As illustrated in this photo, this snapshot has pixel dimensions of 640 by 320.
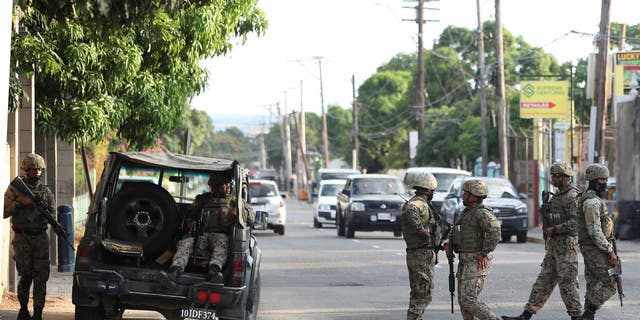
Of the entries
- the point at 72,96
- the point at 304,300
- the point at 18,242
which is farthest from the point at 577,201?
the point at 72,96

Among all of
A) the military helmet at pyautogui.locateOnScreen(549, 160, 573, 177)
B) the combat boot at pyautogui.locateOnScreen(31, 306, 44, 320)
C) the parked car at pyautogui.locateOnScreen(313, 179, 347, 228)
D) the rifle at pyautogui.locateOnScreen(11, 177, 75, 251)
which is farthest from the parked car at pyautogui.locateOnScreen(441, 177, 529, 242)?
the rifle at pyautogui.locateOnScreen(11, 177, 75, 251)

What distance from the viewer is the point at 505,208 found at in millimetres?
32406

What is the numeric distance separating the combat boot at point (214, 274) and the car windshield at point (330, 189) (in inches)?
1241

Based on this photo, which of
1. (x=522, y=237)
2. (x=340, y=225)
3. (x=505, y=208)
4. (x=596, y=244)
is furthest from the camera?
(x=340, y=225)

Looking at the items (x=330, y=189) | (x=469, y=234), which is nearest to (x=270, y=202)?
(x=330, y=189)

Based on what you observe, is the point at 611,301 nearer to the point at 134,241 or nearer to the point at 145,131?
the point at 134,241

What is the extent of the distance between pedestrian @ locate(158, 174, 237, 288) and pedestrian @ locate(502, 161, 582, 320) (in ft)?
10.8

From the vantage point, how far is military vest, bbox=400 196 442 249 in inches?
496

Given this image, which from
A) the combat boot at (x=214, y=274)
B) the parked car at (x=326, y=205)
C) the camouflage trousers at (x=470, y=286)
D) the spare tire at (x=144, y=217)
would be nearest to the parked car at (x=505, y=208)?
the parked car at (x=326, y=205)

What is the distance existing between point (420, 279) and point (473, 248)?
0.66m

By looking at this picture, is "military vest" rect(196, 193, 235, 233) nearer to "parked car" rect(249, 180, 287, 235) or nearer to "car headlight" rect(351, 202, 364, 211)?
"car headlight" rect(351, 202, 364, 211)

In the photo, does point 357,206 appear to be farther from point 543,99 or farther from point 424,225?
point 424,225

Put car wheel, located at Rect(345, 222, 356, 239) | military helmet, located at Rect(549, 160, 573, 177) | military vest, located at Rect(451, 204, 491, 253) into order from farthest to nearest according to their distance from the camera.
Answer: car wheel, located at Rect(345, 222, 356, 239)
military helmet, located at Rect(549, 160, 573, 177)
military vest, located at Rect(451, 204, 491, 253)

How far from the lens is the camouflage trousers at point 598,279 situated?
1357 centimetres
